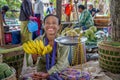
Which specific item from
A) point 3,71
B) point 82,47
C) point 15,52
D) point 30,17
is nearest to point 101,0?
point 30,17

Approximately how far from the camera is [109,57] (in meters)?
4.01

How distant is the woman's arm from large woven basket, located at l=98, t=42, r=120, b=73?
1.34 meters

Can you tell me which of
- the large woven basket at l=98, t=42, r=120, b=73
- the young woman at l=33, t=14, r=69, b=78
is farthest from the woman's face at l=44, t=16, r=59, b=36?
the large woven basket at l=98, t=42, r=120, b=73

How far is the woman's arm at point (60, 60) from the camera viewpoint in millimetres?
2749

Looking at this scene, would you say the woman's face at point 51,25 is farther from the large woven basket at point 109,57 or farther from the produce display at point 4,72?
the large woven basket at point 109,57

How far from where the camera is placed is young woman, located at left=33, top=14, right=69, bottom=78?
2779mm

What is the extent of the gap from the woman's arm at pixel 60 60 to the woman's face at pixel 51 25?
0.22m

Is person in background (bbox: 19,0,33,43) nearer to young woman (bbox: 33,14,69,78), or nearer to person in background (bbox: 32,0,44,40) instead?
person in background (bbox: 32,0,44,40)

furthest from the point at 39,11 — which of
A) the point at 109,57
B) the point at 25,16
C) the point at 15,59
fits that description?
the point at 15,59

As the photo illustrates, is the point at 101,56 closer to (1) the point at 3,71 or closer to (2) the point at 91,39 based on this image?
(2) the point at 91,39

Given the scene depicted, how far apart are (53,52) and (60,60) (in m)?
0.13

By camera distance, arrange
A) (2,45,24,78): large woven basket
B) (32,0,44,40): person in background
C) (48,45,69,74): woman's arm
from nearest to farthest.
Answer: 1. (48,45,69,74): woman's arm
2. (2,45,24,78): large woven basket
3. (32,0,44,40): person in background

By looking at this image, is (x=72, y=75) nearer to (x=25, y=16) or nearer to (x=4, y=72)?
(x=4, y=72)

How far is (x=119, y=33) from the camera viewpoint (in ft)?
13.7
